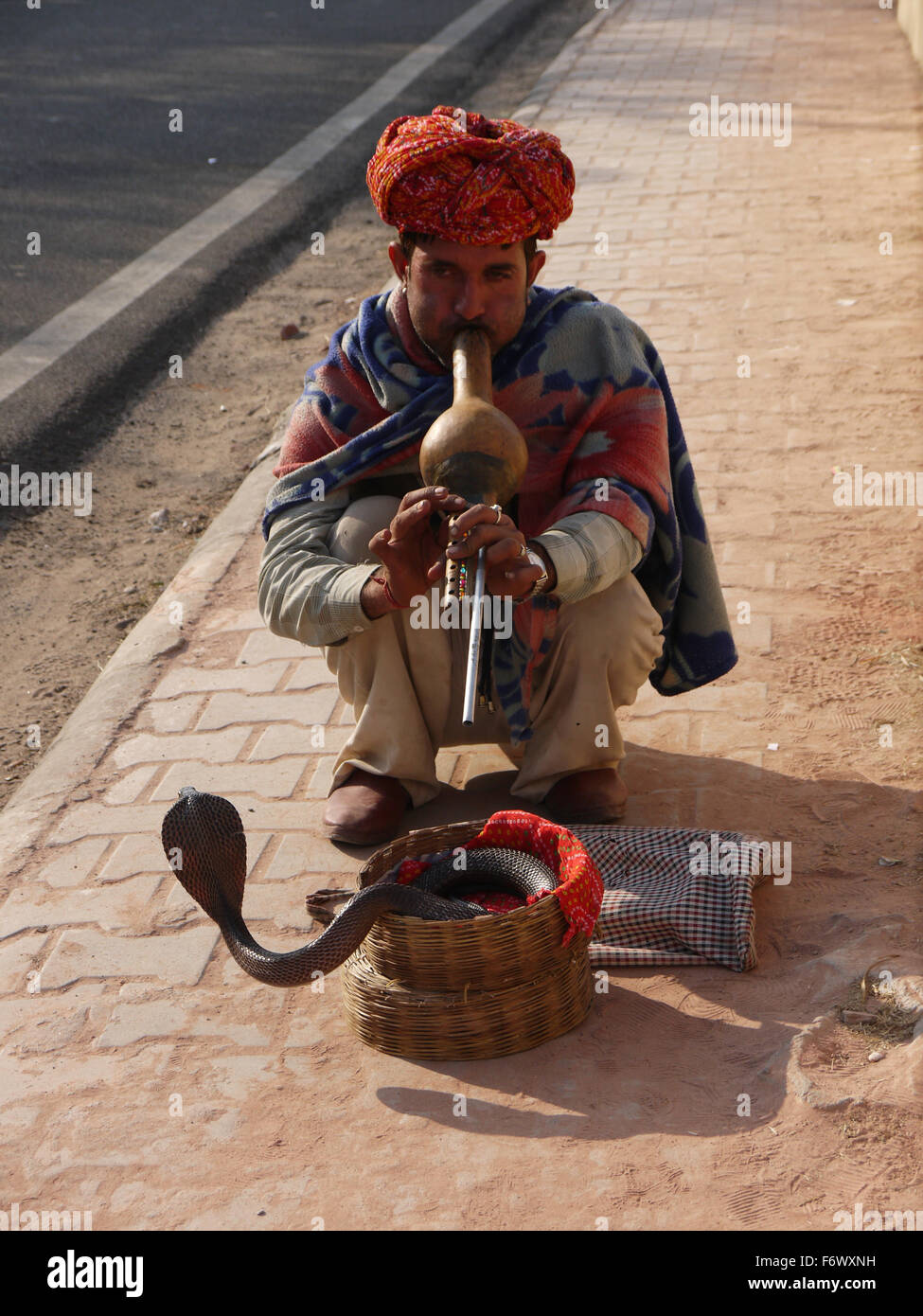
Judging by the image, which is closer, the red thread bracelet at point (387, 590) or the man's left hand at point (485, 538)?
the man's left hand at point (485, 538)

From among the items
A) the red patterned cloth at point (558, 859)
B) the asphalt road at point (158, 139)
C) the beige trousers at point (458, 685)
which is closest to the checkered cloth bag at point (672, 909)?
the red patterned cloth at point (558, 859)

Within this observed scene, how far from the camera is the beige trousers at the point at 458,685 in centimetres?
321

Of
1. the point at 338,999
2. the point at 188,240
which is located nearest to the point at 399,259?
the point at 338,999

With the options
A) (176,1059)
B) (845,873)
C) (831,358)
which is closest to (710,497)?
(831,358)

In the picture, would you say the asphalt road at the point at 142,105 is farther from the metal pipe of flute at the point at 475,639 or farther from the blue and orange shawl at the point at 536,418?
the metal pipe of flute at the point at 475,639

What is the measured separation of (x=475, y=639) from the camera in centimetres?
253

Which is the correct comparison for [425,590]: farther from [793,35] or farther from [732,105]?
[793,35]

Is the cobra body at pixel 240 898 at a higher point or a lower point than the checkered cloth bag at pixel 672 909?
higher

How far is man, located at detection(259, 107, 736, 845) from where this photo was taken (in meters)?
2.95

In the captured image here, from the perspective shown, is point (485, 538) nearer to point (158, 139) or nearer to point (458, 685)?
point (458, 685)

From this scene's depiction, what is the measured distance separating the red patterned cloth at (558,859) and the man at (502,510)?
375 mm

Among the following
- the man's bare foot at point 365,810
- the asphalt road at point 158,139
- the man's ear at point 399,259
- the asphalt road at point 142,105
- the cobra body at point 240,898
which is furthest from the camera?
the asphalt road at point 142,105

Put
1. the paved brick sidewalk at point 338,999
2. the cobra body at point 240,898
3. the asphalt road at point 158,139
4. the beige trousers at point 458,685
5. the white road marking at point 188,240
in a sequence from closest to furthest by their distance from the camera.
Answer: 1. the paved brick sidewalk at point 338,999
2. the cobra body at point 240,898
3. the beige trousers at point 458,685
4. the white road marking at point 188,240
5. the asphalt road at point 158,139

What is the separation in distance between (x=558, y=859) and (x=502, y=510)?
682 mm
